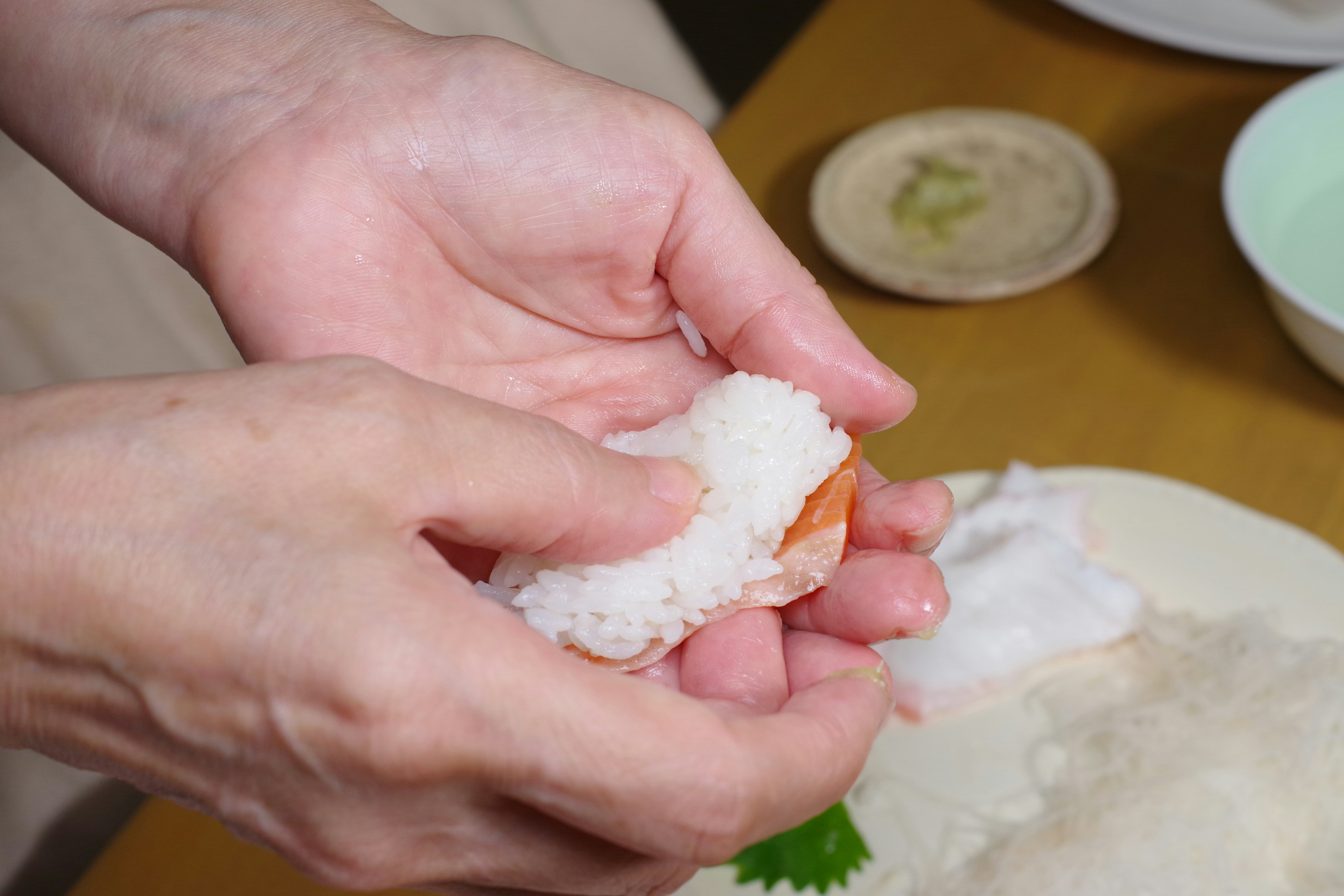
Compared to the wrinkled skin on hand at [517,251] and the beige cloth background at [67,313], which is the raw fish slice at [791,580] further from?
the beige cloth background at [67,313]

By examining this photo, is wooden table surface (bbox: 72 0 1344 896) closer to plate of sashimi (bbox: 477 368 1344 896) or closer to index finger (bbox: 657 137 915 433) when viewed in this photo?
plate of sashimi (bbox: 477 368 1344 896)

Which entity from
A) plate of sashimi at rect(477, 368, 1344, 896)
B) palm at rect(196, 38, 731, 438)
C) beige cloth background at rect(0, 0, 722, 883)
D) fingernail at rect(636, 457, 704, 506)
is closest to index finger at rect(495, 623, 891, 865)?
fingernail at rect(636, 457, 704, 506)

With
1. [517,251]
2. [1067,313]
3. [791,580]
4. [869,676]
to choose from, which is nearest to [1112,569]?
[1067,313]

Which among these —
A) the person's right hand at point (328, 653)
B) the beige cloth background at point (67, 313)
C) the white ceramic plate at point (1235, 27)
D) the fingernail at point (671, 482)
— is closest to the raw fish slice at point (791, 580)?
the fingernail at point (671, 482)

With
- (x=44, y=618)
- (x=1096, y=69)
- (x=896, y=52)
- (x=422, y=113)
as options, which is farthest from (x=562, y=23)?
(x=44, y=618)

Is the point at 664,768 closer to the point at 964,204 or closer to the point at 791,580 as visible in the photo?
the point at 791,580

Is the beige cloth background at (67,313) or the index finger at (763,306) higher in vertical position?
the index finger at (763,306)
